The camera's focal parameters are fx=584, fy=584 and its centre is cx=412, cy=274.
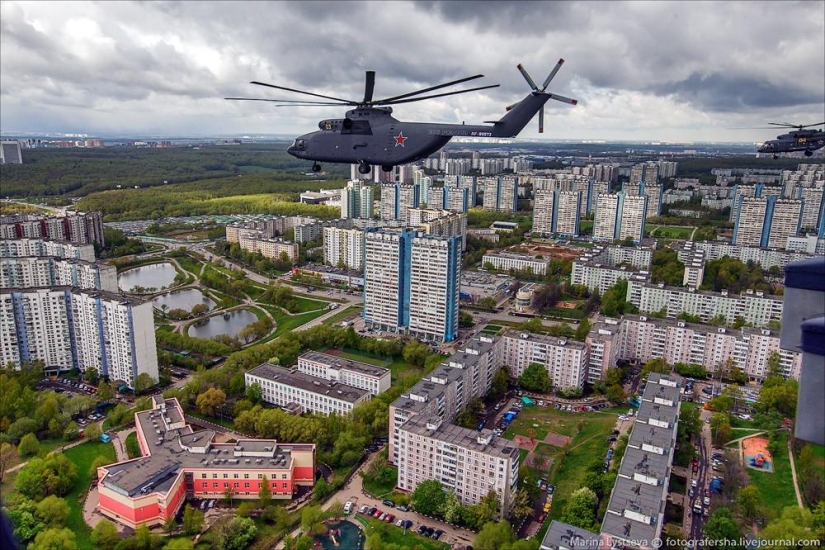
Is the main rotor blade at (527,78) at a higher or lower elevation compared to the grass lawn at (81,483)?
higher

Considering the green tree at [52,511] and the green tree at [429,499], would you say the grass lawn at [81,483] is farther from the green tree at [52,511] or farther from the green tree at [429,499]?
the green tree at [429,499]

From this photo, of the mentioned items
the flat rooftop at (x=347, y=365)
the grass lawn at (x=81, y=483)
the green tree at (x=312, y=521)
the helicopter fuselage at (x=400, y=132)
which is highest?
the helicopter fuselage at (x=400, y=132)

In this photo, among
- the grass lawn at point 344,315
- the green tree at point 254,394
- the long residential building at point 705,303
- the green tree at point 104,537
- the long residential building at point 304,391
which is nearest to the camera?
the green tree at point 104,537

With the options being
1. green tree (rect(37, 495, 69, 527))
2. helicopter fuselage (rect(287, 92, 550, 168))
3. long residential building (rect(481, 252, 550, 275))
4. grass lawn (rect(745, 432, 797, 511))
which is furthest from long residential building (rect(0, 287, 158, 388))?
long residential building (rect(481, 252, 550, 275))

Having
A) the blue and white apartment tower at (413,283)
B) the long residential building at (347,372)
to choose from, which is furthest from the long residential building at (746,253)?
the long residential building at (347,372)

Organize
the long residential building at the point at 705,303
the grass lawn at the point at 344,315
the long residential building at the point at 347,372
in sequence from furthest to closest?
the grass lawn at the point at 344,315 < the long residential building at the point at 705,303 < the long residential building at the point at 347,372

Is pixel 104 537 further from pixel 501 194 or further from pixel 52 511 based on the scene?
pixel 501 194

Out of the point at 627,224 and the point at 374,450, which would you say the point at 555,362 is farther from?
the point at 627,224
